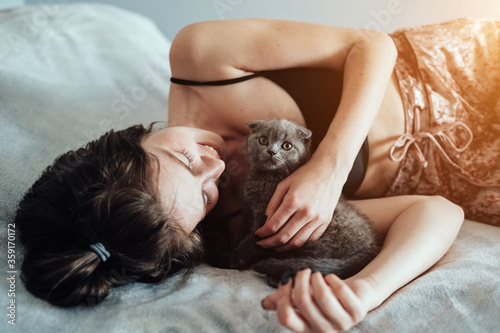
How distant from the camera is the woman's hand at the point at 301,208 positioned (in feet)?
2.92

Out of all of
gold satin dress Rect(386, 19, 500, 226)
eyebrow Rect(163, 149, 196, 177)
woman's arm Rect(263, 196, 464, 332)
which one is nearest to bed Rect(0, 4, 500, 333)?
woman's arm Rect(263, 196, 464, 332)

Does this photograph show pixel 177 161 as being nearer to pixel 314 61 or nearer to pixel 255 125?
pixel 255 125

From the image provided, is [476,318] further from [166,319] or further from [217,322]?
[166,319]

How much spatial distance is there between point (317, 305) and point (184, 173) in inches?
17.3

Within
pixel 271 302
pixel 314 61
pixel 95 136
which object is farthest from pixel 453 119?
pixel 95 136

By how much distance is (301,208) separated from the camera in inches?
34.9

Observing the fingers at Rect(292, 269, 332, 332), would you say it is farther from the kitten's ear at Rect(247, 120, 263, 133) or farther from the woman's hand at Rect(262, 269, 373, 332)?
the kitten's ear at Rect(247, 120, 263, 133)

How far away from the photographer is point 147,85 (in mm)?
1878

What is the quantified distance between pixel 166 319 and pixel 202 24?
34.2 inches

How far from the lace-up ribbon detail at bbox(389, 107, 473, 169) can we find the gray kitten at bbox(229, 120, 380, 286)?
0.31 m

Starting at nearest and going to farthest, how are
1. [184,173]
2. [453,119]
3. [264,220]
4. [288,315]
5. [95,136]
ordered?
1. [288,315]
2. [184,173]
3. [264,220]
4. [453,119]
5. [95,136]

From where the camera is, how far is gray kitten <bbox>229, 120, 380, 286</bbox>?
2.86ft

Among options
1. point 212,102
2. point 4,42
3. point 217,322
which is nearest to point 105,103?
point 4,42

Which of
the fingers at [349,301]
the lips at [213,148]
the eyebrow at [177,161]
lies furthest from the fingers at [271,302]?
the lips at [213,148]
